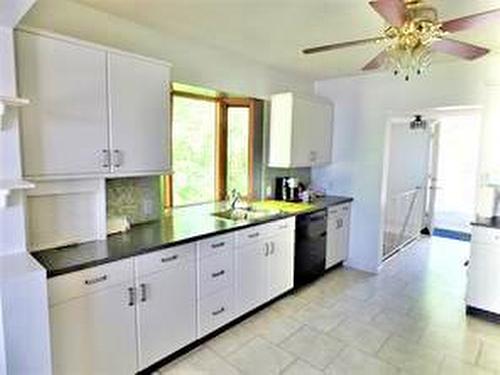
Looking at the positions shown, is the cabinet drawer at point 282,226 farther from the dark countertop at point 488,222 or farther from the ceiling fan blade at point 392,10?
the ceiling fan blade at point 392,10

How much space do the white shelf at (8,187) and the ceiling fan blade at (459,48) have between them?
2367 mm

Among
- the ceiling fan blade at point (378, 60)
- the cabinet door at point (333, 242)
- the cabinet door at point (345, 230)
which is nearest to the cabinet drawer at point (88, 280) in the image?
the ceiling fan blade at point (378, 60)

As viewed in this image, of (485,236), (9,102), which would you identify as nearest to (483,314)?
(485,236)

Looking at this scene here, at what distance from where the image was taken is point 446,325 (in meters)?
3.08

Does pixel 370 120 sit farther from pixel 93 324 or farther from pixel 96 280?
pixel 93 324

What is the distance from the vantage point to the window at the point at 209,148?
137 inches

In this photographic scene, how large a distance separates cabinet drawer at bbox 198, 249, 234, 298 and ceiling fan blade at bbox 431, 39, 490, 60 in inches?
79.7

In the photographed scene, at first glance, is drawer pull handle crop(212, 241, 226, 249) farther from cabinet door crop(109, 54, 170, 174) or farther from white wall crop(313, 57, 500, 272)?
white wall crop(313, 57, 500, 272)

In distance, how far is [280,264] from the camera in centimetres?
341

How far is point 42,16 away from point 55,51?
1.53 feet

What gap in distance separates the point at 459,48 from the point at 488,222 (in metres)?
1.95

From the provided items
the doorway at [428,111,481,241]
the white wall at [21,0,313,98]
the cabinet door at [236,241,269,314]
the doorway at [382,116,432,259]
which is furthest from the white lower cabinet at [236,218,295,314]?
the doorway at [428,111,481,241]

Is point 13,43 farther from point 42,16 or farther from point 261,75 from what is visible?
point 261,75

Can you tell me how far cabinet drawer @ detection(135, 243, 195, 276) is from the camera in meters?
2.17
